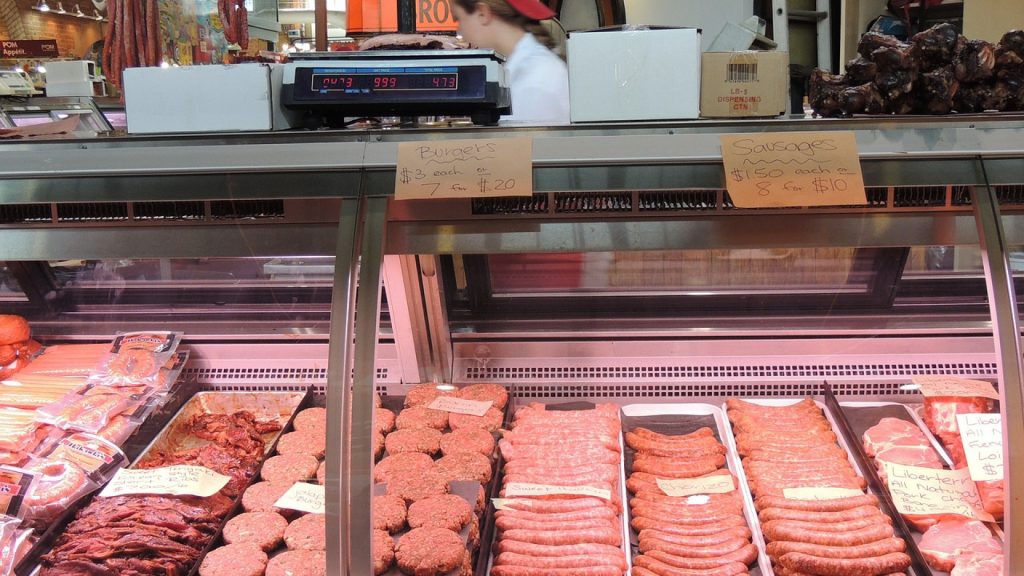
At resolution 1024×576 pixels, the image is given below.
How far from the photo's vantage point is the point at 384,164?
176 cm

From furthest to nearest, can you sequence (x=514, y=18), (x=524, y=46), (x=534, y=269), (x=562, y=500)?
(x=514, y=18)
(x=524, y=46)
(x=534, y=269)
(x=562, y=500)

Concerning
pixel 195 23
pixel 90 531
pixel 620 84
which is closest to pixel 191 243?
pixel 195 23

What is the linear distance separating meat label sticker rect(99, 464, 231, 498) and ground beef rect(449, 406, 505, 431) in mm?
767

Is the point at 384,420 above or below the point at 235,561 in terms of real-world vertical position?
above

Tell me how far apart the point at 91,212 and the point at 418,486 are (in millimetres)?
1213

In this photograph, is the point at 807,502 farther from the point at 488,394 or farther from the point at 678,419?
the point at 488,394

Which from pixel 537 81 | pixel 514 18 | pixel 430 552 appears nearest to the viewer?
pixel 430 552

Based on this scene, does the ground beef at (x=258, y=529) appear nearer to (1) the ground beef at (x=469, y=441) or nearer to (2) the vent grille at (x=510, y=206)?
(1) the ground beef at (x=469, y=441)

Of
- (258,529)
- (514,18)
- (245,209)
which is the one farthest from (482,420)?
(514,18)

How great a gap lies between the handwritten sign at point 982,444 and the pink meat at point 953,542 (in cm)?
24

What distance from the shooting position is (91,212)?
206 centimetres

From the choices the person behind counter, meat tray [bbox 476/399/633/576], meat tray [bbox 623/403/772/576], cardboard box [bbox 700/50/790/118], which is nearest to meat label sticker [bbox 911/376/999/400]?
meat tray [bbox 623/403/772/576]

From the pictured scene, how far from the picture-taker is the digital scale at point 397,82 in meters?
1.89

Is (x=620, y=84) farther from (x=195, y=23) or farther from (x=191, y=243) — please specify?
(x=195, y=23)
